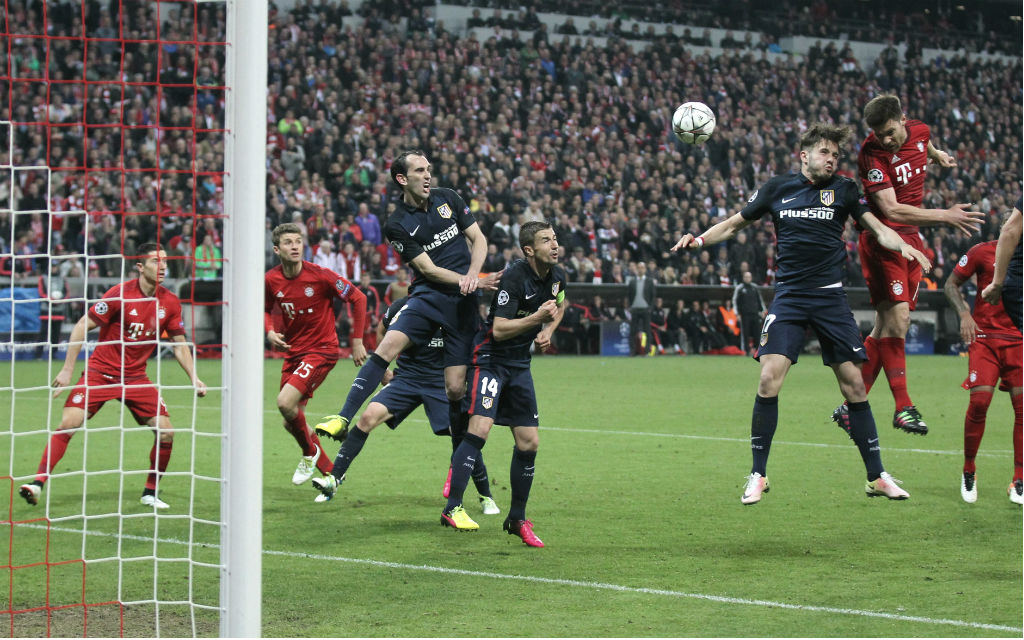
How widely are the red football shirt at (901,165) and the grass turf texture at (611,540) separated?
2217mm

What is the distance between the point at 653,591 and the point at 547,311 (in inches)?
77.1

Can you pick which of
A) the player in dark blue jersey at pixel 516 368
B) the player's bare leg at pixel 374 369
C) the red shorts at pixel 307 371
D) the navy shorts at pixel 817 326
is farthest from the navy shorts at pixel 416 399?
the navy shorts at pixel 817 326

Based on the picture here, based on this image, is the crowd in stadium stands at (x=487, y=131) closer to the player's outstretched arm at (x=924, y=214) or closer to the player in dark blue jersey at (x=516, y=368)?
the player in dark blue jersey at (x=516, y=368)

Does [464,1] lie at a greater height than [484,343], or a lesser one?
greater

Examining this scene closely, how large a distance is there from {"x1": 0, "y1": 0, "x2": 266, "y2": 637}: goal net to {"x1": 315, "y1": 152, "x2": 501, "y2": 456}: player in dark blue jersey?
130 cm

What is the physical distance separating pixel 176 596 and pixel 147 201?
1923 cm

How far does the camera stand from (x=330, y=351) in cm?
961

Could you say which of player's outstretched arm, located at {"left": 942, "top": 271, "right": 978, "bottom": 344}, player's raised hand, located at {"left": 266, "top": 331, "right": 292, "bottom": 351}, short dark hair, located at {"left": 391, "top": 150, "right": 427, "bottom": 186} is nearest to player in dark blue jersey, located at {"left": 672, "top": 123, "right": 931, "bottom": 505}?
player's outstretched arm, located at {"left": 942, "top": 271, "right": 978, "bottom": 344}

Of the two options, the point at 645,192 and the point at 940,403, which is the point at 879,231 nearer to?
the point at 940,403

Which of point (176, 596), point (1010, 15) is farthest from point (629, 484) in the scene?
point (1010, 15)

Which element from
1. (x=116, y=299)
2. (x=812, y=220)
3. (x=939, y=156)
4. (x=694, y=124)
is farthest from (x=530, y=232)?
(x=939, y=156)

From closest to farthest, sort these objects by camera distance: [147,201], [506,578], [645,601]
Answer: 1. [645,601]
2. [506,578]
3. [147,201]

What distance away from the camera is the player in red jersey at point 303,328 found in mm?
9234

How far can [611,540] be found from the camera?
24.2ft
